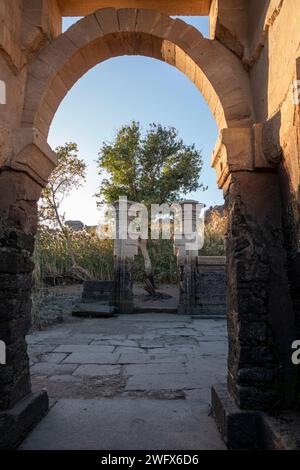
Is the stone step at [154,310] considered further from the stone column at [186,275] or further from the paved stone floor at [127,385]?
the paved stone floor at [127,385]

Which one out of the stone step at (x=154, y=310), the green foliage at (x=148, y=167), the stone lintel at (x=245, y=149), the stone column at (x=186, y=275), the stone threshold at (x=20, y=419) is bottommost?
the stone step at (x=154, y=310)

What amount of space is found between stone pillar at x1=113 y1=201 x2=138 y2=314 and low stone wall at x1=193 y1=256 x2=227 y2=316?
1.60 meters

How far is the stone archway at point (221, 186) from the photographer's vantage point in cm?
219

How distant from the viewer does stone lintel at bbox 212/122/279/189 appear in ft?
7.67

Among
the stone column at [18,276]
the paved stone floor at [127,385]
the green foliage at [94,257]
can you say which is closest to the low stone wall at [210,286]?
the paved stone floor at [127,385]

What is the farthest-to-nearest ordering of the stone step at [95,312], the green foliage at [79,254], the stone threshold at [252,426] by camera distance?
the green foliage at [79,254]
the stone step at [95,312]
the stone threshold at [252,426]

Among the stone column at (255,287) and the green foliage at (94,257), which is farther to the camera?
the green foliage at (94,257)

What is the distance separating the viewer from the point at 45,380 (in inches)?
135

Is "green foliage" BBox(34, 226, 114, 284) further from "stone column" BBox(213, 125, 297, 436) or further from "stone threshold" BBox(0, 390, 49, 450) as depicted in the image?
"stone column" BBox(213, 125, 297, 436)

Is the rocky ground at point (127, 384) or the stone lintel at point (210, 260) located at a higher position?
the stone lintel at point (210, 260)

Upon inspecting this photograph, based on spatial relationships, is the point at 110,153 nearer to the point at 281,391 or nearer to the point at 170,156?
the point at 170,156

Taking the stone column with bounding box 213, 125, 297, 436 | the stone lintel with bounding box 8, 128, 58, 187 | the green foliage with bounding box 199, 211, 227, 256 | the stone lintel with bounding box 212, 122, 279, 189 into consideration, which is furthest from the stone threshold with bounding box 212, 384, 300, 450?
the green foliage with bounding box 199, 211, 227, 256

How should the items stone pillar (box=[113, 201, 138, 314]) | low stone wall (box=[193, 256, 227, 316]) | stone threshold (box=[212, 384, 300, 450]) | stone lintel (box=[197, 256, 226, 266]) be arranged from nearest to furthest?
stone threshold (box=[212, 384, 300, 450]) < low stone wall (box=[193, 256, 227, 316]) < stone pillar (box=[113, 201, 138, 314]) < stone lintel (box=[197, 256, 226, 266])

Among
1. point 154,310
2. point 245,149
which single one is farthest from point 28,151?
point 154,310
